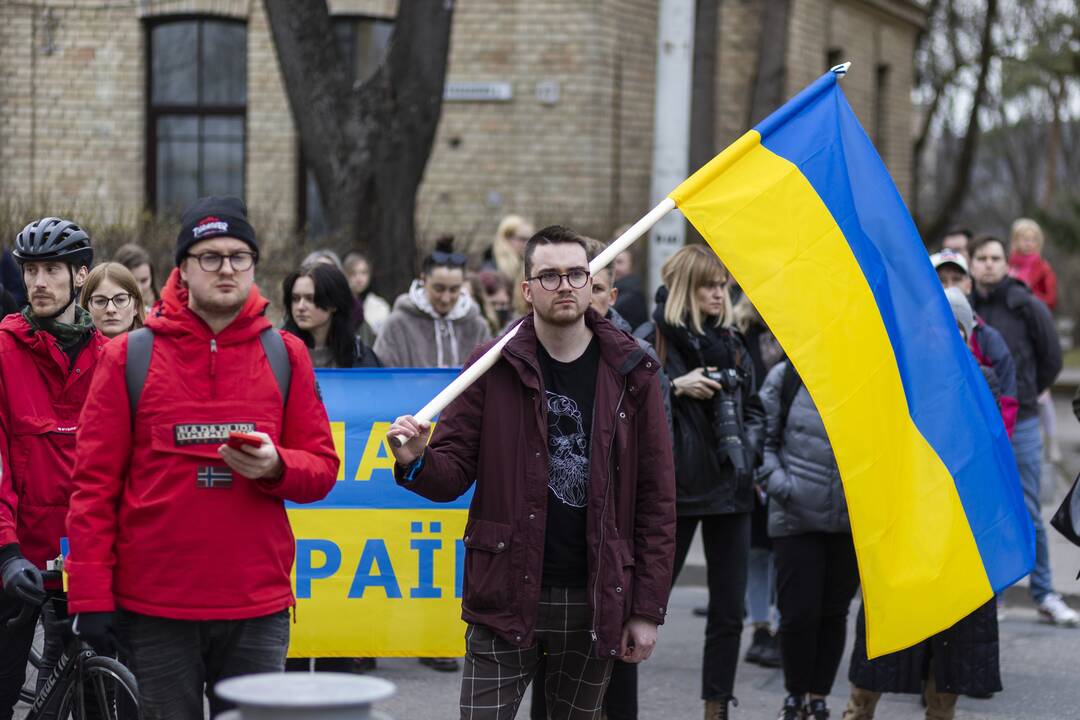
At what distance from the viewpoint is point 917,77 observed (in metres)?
34.4

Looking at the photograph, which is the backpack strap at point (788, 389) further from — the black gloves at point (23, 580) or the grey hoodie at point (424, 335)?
the black gloves at point (23, 580)

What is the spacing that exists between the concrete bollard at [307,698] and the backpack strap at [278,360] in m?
1.39

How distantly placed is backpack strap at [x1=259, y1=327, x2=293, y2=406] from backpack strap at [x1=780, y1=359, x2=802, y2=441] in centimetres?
291

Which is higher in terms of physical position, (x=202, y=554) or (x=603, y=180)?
(x=603, y=180)

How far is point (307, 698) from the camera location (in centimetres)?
297

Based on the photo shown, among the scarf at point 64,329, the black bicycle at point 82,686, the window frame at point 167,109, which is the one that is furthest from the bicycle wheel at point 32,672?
the window frame at point 167,109

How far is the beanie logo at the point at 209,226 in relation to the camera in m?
4.30

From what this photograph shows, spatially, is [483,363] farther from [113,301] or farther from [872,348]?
[113,301]

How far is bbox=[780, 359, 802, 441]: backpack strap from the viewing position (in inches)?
266

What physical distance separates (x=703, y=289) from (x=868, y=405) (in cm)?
158

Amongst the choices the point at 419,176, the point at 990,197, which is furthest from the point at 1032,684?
the point at 990,197

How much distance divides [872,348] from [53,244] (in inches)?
110

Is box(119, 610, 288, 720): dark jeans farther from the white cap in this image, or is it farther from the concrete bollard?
the white cap

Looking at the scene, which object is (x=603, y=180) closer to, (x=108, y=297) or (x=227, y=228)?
(x=108, y=297)
